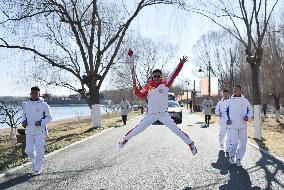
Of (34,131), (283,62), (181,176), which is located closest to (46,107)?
(34,131)

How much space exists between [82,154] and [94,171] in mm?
3724

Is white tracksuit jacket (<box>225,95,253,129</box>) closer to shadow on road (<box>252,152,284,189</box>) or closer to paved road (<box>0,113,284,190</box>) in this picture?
paved road (<box>0,113,284,190</box>)

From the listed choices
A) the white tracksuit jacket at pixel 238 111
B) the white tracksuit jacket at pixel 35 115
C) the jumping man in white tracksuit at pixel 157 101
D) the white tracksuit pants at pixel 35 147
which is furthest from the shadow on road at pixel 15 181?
the white tracksuit jacket at pixel 238 111

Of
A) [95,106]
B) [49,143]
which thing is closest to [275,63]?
[95,106]

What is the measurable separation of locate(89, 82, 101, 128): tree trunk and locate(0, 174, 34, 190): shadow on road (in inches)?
779

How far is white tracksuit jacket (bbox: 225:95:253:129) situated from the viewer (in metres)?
11.3

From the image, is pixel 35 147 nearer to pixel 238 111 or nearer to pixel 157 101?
pixel 157 101

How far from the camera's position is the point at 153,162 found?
38.0 ft

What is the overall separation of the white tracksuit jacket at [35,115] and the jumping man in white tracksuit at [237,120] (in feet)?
14.6

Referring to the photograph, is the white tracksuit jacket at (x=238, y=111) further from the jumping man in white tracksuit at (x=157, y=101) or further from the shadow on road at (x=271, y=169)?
the jumping man in white tracksuit at (x=157, y=101)

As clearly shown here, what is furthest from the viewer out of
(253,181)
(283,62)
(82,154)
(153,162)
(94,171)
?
(283,62)

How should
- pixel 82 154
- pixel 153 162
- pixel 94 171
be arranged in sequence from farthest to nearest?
pixel 82 154, pixel 153 162, pixel 94 171

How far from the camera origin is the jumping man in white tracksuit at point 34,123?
1043 centimetres

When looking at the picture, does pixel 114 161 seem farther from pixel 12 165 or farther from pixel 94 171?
pixel 12 165
